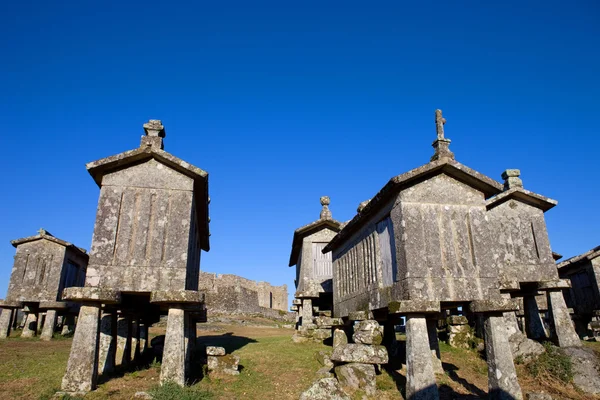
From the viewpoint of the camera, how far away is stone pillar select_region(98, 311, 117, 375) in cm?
1004

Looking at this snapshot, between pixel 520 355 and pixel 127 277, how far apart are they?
39.5 ft

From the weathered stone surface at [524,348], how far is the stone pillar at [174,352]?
10410mm

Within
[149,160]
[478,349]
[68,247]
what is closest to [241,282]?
[68,247]

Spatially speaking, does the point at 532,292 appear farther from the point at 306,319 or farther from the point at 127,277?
the point at 127,277

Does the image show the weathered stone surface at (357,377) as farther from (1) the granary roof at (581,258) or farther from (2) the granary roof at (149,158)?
(1) the granary roof at (581,258)

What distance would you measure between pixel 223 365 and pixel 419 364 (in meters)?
5.47

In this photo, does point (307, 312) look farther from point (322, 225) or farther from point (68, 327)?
point (68, 327)

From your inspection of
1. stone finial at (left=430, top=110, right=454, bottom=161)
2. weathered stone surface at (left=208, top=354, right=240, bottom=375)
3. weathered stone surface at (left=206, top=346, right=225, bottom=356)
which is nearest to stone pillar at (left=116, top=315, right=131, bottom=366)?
weathered stone surface at (left=206, top=346, right=225, bottom=356)

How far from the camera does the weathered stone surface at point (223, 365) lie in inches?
416

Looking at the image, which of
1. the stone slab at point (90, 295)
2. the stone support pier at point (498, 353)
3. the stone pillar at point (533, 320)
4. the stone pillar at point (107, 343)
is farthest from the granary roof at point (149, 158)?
the stone pillar at point (533, 320)

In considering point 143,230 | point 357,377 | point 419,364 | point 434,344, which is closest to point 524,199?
point 434,344

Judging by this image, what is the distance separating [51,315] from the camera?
723 inches

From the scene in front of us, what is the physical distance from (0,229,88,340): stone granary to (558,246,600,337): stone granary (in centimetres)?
2423

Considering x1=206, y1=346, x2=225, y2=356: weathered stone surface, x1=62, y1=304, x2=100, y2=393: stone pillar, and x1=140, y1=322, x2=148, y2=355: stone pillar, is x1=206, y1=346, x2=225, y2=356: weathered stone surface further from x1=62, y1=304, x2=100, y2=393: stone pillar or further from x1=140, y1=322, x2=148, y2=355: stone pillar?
x1=140, y1=322, x2=148, y2=355: stone pillar
